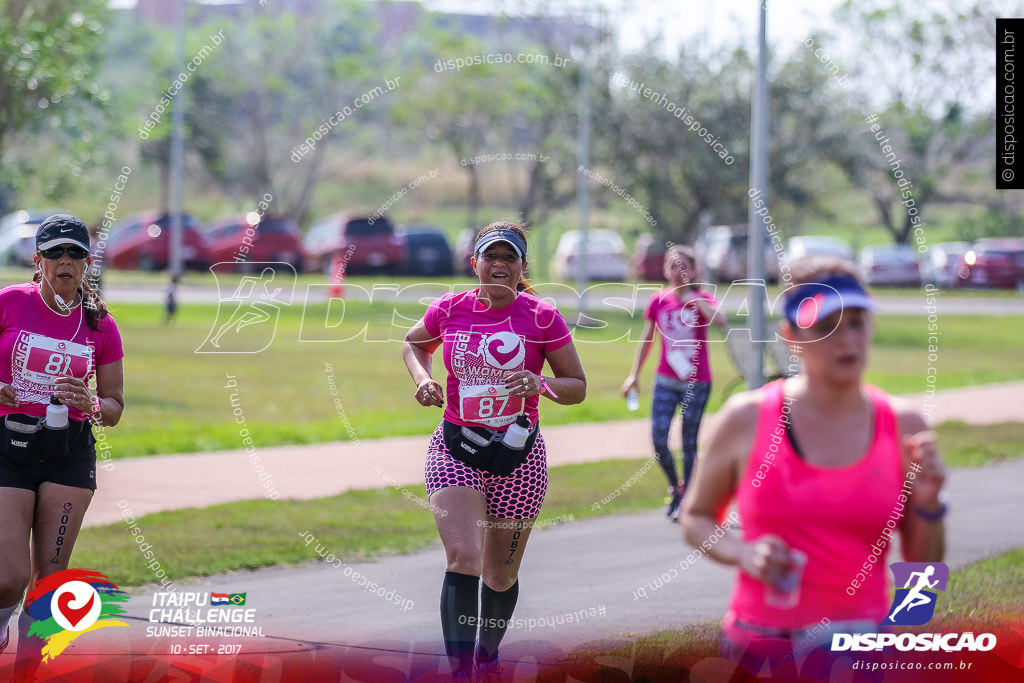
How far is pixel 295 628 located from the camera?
6199mm

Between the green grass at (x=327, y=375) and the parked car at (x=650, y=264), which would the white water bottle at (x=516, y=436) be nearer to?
the green grass at (x=327, y=375)

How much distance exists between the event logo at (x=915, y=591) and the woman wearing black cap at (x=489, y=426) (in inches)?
60.2

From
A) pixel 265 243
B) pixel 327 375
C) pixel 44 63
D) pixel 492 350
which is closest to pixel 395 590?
pixel 492 350

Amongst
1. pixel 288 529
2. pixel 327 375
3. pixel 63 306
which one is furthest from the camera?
pixel 327 375

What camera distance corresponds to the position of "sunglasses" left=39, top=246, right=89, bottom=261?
4.86m

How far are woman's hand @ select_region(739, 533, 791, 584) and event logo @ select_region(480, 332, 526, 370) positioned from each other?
86.0 inches

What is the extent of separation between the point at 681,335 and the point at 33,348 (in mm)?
5191

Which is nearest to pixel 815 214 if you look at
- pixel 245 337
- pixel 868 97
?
pixel 868 97

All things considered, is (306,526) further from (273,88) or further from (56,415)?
(273,88)

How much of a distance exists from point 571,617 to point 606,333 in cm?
1690

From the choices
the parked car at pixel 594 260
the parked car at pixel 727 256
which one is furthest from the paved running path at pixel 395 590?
the parked car at pixel 594 260

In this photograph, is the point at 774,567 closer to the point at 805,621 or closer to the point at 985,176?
the point at 805,621

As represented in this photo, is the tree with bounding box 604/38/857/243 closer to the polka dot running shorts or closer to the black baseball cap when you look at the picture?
the polka dot running shorts

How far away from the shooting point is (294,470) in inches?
436
